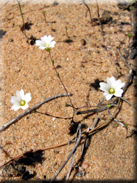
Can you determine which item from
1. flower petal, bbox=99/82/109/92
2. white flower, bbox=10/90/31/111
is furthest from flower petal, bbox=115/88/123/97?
white flower, bbox=10/90/31/111

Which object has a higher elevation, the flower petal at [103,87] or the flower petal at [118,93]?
the flower petal at [103,87]

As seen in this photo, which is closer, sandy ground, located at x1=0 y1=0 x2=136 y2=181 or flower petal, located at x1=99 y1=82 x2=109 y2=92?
sandy ground, located at x1=0 y1=0 x2=136 y2=181

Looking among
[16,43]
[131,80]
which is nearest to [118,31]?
[131,80]

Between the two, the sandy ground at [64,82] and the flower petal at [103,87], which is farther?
the flower petal at [103,87]

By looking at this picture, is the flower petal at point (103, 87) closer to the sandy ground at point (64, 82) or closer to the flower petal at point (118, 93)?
the flower petal at point (118, 93)

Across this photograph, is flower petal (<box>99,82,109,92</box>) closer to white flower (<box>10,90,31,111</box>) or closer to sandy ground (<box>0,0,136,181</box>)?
sandy ground (<box>0,0,136,181</box>)

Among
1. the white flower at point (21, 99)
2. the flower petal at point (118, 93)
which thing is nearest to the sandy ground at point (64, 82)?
the white flower at point (21, 99)

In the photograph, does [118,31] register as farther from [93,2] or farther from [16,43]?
[16,43]

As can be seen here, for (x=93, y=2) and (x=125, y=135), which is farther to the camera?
(x=93, y=2)
